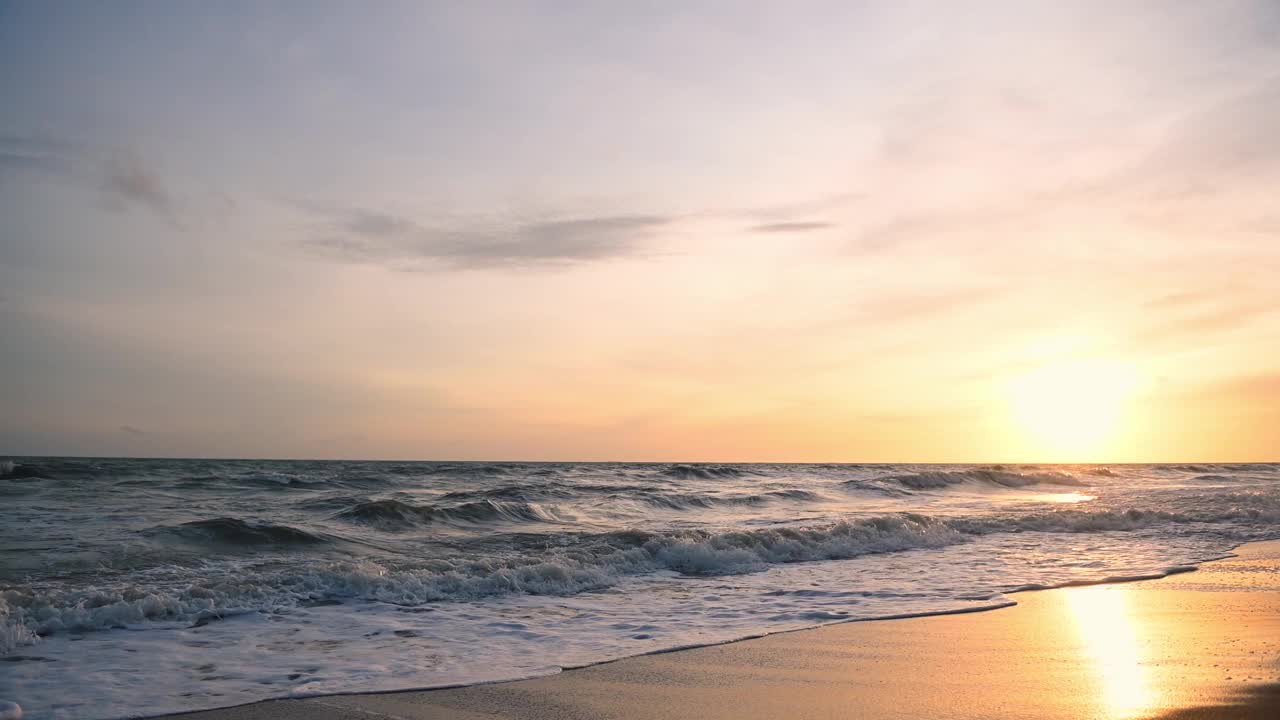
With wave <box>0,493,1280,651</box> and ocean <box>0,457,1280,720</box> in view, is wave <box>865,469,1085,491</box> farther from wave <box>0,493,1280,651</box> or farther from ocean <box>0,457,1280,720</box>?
wave <box>0,493,1280,651</box>

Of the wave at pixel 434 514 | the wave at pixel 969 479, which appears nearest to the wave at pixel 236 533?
the wave at pixel 434 514

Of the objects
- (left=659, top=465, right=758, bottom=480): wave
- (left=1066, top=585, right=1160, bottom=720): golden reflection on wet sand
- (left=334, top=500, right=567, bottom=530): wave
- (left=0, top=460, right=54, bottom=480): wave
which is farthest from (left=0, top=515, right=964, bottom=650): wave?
(left=659, top=465, right=758, bottom=480): wave

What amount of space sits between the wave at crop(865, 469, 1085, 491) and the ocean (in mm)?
16159

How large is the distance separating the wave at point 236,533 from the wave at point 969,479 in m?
26.1

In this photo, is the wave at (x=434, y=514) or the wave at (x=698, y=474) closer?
the wave at (x=434, y=514)

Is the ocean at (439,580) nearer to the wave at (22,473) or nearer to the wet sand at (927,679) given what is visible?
the wet sand at (927,679)

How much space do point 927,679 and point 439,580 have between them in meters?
6.14

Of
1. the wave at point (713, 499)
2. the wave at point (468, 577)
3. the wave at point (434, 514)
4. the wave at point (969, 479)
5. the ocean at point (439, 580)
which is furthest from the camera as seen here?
the wave at point (969, 479)

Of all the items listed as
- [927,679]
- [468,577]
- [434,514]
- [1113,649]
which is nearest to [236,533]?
[434,514]

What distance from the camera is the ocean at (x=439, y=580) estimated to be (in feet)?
21.2

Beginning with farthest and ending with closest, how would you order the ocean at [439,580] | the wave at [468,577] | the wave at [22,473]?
1. the wave at [22,473]
2. the wave at [468,577]
3. the ocean at [439,580]

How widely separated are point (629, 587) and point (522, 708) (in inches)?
210

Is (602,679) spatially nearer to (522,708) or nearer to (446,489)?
(522,708)

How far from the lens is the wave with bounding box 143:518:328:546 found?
13.5 metres
